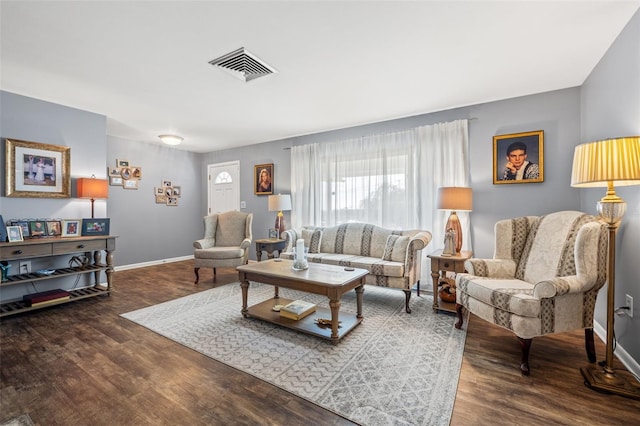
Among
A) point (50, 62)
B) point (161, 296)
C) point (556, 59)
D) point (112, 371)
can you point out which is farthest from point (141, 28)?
point (556, 59)

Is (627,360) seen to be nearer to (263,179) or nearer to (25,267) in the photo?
(263,179)

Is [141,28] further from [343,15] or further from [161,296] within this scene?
[161,296]

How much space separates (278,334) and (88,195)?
3096 mm

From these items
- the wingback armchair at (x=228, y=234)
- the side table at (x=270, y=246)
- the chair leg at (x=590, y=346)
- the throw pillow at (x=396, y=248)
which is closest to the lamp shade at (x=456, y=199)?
the throw pillow at (x=396, y=248)

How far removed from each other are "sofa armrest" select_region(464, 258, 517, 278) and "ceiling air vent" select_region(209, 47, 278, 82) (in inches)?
104

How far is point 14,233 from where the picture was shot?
3014mm

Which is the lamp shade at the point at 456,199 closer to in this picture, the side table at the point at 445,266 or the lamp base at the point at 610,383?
the side table at the point at 445,266

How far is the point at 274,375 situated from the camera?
6.26ft

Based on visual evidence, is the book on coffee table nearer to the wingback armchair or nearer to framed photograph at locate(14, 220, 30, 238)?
the wingback armchair

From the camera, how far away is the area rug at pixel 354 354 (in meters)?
1.64

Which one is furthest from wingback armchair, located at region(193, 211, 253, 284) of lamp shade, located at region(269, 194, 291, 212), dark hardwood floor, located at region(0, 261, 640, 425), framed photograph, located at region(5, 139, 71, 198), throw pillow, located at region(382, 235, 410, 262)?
throw pillow, located at region(382, 235, 410, 262)

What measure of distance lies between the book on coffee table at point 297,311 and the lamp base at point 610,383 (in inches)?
80.6

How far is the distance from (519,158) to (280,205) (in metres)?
3.41

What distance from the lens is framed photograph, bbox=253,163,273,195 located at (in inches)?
216
